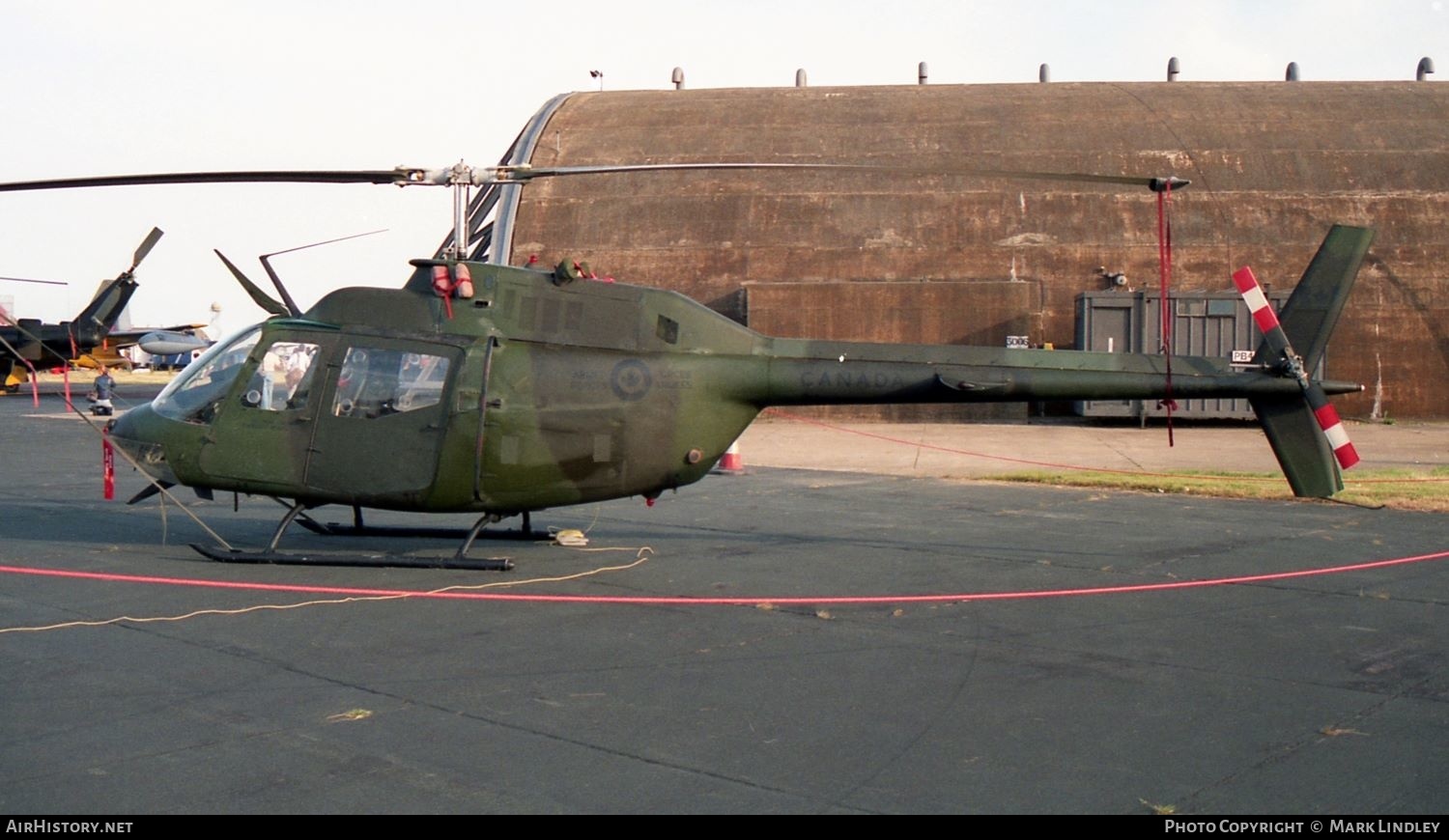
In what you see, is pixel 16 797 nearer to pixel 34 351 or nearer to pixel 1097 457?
pixel 1097 457

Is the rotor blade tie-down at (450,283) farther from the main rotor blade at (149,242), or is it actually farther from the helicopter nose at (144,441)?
the main rotor blade at (149,242)

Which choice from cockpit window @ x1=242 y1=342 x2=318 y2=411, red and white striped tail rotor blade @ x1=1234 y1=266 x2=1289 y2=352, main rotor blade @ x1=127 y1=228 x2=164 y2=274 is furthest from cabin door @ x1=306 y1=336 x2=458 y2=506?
main rotor blade @ x1=127 y1=228 x2=164 y2=274

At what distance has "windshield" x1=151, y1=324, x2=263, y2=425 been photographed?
11.1 m

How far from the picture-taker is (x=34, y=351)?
121 feet

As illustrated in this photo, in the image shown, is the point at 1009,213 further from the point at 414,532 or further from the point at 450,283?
the point at 450,283

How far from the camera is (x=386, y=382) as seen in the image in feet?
35.4

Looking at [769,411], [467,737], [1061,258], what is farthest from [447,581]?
[1061,258]

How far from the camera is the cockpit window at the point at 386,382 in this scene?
35.2 feet

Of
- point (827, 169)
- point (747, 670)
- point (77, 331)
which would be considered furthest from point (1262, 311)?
point (77, 331)

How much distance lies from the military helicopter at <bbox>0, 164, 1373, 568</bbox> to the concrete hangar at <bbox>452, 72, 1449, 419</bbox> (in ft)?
58.7

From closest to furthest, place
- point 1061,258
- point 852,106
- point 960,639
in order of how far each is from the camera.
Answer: point 960,639, point 1061,258, point 852,106

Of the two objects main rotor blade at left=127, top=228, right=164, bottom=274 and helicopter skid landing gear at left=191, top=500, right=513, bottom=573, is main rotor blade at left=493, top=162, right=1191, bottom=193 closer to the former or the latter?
helicopter skid landing gear at left=191, top=500, right=513, bottom=573

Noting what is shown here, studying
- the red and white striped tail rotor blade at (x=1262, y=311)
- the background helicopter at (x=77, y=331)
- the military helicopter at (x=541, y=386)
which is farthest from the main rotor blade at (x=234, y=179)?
the background helicopter at (x=77, y=331)

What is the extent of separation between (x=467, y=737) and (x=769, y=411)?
25712 millimetres
